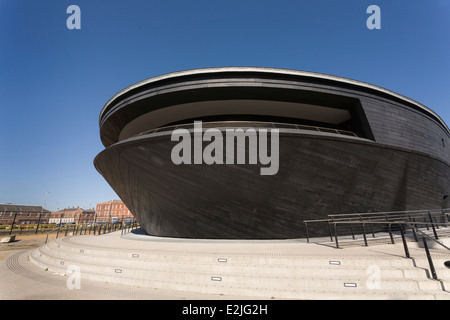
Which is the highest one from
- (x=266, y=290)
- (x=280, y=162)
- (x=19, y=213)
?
(x=19, y=213)

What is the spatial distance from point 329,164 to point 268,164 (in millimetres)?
2734

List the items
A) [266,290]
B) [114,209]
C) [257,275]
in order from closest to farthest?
[266,290] → [257,275] → [114,209]

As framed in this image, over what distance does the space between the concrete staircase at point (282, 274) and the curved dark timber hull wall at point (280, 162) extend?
10.8 feet

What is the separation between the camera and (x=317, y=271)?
4.64 metres

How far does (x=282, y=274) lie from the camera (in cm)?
470

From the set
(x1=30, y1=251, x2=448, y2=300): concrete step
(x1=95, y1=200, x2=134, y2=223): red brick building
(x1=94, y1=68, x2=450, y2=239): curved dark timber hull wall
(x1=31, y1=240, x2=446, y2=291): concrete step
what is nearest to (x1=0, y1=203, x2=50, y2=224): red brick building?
(x1=95, y1=200, x2=134, y2=223): red brick building

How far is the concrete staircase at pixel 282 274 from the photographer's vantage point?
3.98 meters

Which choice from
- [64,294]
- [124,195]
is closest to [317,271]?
[64,294]

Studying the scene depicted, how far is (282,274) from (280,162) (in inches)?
175

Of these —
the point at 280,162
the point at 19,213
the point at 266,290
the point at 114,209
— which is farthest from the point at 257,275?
the point at 114,209

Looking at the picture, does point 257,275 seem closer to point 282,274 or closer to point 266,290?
point 266,290

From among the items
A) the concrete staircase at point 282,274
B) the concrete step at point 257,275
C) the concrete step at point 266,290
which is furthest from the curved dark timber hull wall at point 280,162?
the concrete step at point 266,290

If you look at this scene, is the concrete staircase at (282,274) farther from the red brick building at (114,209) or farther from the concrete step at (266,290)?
the red brick building at (114,209)
